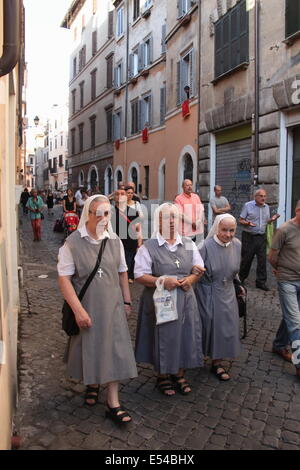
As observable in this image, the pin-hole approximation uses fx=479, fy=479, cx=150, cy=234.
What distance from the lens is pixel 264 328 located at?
5867 mm

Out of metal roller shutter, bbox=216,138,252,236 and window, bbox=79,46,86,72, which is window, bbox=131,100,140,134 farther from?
window, bbox=79,46,86,72

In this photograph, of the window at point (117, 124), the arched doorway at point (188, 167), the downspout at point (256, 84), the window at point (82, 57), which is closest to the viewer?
the downspout at point (256, 84)

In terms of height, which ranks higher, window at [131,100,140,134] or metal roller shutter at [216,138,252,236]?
window at [131,100,140,134]

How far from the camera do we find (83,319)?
337 centimetres

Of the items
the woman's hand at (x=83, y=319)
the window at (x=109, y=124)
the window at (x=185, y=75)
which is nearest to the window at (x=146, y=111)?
the window at (x=185, y=75)

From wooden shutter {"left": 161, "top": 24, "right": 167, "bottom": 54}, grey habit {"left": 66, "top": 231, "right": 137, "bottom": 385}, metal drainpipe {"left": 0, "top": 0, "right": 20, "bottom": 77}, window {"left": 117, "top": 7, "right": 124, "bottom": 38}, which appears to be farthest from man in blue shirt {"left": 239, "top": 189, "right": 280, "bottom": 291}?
window {"left": 117, "top": 7, "right": 124, "bottom": 38}

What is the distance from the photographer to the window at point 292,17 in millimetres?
10062

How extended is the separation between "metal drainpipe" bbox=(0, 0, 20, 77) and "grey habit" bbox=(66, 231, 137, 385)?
4.07 ft

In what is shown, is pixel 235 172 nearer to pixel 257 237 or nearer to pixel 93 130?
pixel 257 237

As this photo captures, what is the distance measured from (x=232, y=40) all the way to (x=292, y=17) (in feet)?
9.00

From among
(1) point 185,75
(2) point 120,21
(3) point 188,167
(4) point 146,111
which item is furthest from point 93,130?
(3) point 188,167

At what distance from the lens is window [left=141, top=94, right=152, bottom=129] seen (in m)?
22.3

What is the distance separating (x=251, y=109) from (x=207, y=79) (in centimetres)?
312

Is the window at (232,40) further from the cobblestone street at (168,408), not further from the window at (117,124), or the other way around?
the window at (117,124)
